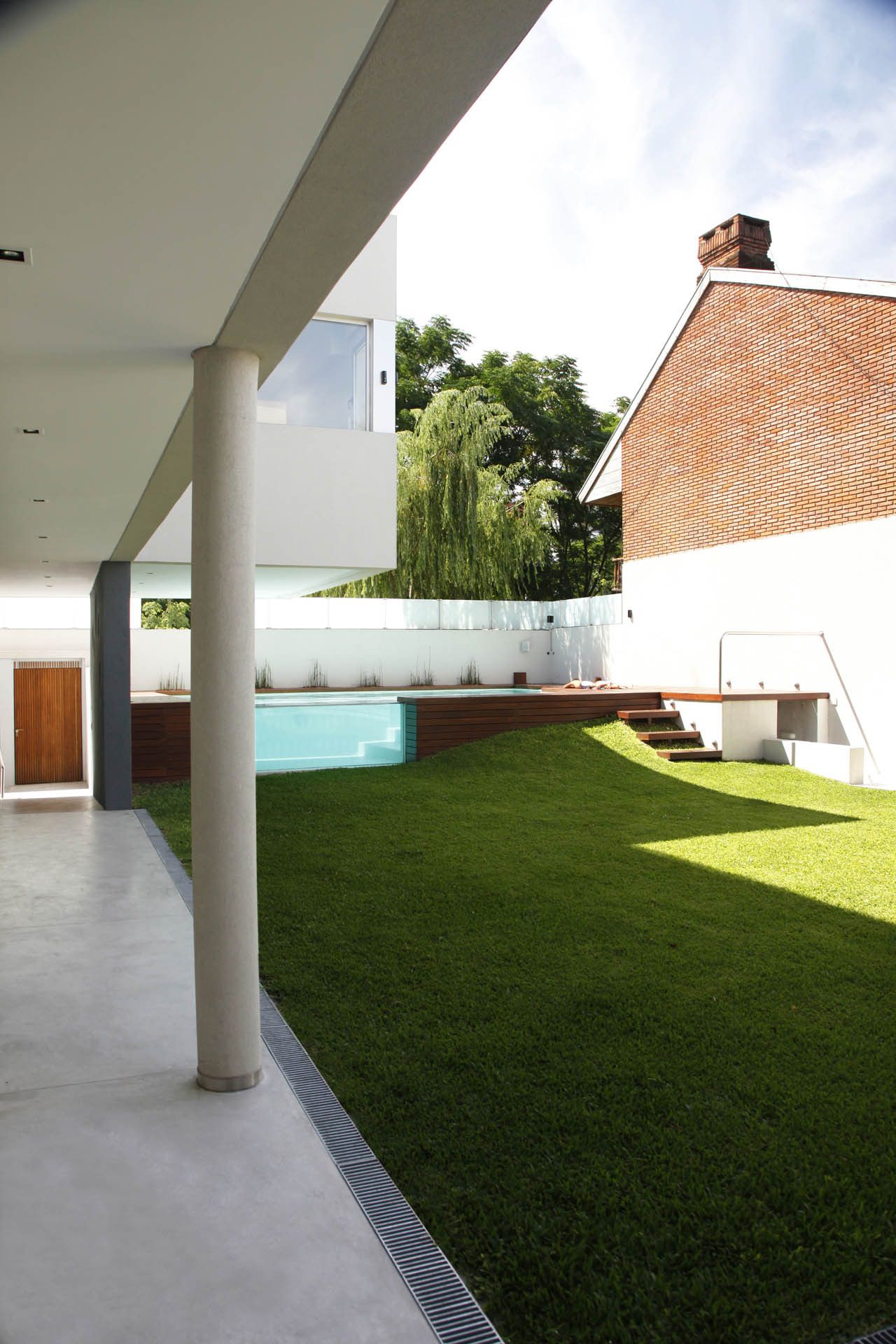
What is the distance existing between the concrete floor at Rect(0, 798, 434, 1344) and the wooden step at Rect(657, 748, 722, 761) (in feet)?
24.8

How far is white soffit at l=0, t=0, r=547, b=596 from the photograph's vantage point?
1.60m

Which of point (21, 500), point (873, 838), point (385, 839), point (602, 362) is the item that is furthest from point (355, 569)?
point (602, 362)

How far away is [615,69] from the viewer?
81.6 inches

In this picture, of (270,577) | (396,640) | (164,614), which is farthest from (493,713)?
(164,614)

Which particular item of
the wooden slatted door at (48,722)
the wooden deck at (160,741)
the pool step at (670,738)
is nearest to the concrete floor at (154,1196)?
the wooden deck at (160,741)

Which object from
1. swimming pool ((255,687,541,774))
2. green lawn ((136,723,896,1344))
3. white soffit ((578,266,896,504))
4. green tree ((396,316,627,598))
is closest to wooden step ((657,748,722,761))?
swimming pool ((255,687,541,774))

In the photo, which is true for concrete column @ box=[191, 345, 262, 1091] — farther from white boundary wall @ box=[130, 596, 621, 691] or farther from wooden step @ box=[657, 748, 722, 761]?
white boundary wall @ box=[130, 596, 621, 691]

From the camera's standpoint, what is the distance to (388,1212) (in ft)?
7.71

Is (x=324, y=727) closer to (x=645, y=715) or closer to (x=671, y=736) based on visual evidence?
(x=645, y=715)

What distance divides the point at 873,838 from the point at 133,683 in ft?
48.1

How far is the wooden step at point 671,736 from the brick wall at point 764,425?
3.00 meters

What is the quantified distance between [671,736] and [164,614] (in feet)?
56.7

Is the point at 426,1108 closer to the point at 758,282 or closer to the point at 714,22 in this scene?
the point at 714,22

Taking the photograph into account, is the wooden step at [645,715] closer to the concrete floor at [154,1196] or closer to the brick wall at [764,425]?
the brick wall at [764,425]
